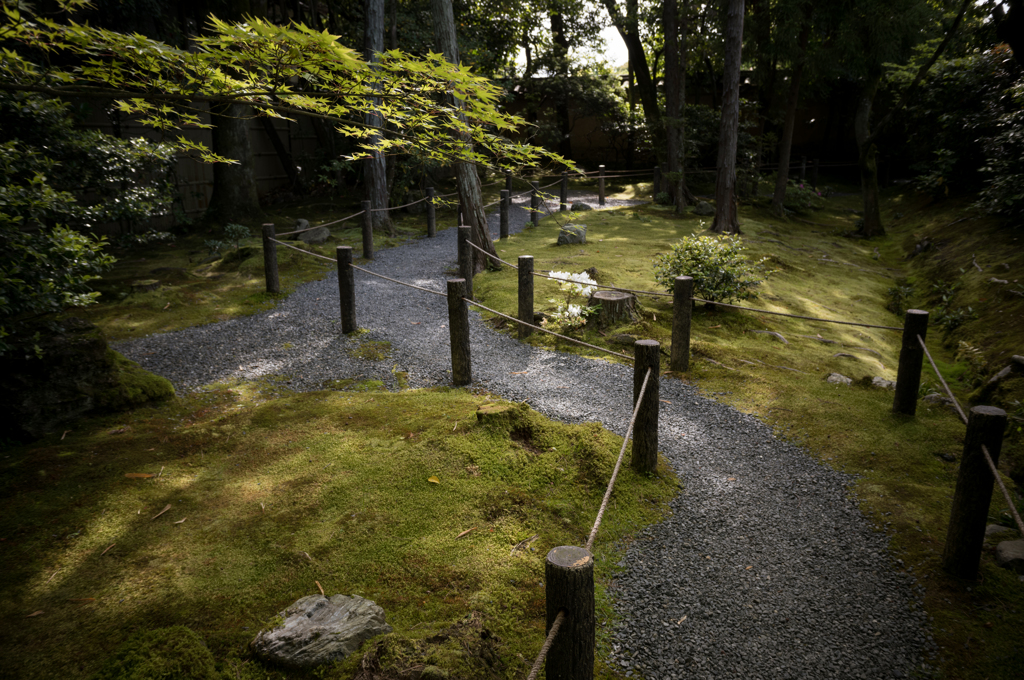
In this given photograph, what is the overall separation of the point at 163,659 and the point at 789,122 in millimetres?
16899

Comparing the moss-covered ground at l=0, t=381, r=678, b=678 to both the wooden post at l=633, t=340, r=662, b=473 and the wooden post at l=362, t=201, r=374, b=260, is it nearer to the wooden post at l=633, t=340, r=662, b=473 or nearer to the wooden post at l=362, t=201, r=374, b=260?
the wooden post at l=633, t=340, r=662, b=473

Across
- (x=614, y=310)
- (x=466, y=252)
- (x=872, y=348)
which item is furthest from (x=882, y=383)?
(x=466, y=252)

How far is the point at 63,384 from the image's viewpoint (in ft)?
15.8

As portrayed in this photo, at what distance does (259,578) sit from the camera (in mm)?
3184

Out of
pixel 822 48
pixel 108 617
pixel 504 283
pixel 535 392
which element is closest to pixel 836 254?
pixel 822 48

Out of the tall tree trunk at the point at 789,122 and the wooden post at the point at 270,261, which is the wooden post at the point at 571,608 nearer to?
the wooden post at the point at 270,261

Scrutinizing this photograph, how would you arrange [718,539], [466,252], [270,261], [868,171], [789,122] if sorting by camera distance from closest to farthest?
[718,539]
[466,252]
[270,261]
[868,171]
[789,122]

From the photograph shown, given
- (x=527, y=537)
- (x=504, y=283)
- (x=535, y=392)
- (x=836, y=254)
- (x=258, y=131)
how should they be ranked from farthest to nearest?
1. (x=258, y=131)
2. (x=836, y=254)
3. (x=504, y=283)
4. (x=535, y=392)
5. (x=527, y=537)

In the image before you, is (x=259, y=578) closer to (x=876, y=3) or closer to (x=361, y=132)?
(x=361, y=132)

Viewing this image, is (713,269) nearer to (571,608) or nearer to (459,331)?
(459,331)

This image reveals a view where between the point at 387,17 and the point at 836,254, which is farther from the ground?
the point at 387,17

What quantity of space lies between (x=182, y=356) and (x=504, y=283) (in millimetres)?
4549

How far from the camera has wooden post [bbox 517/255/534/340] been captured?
266 inches

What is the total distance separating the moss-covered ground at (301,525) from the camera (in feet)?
9.14
